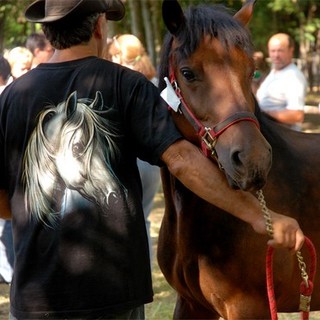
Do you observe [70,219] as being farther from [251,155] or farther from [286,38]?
[286,38]

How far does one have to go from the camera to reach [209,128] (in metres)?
3.06

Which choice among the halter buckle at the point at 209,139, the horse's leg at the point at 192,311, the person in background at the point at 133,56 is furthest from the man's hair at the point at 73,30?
the person in background at the point at 133,56

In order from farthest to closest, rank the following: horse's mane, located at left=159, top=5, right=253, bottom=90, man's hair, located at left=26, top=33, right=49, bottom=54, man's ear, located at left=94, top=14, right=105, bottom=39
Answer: man's hair, located at left=26, top=33, right=49, bottom=54, horse's mane, located at left=159, top=5, right=253, bottom=90, man's ear, located at left=94, top=14, right=105, bottom=39

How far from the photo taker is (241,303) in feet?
11.7

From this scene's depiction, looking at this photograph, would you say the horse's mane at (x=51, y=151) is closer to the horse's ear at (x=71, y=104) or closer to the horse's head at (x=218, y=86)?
the horse's ear at (x=71, y=104)

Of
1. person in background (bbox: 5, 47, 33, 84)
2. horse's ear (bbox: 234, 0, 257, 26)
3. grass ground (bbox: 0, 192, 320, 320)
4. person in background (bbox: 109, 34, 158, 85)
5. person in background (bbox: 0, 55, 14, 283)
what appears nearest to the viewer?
horse's ear (bbox: 234, 0, 257, 26)

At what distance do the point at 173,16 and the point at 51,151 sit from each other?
2.90 ft

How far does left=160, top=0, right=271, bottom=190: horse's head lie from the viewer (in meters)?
2.81

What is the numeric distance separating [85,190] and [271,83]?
17.6 ft

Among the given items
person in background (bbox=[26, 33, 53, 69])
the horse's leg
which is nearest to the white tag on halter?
the horse's leg

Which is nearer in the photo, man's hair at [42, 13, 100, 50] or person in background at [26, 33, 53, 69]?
man's hair at [42, 13, 100, 50]

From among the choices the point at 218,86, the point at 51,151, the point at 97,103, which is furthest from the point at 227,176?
the point at 51,151

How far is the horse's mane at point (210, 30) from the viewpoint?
125 inches

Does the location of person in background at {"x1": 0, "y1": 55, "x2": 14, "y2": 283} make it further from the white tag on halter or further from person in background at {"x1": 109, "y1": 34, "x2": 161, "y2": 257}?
the white tag on halter
